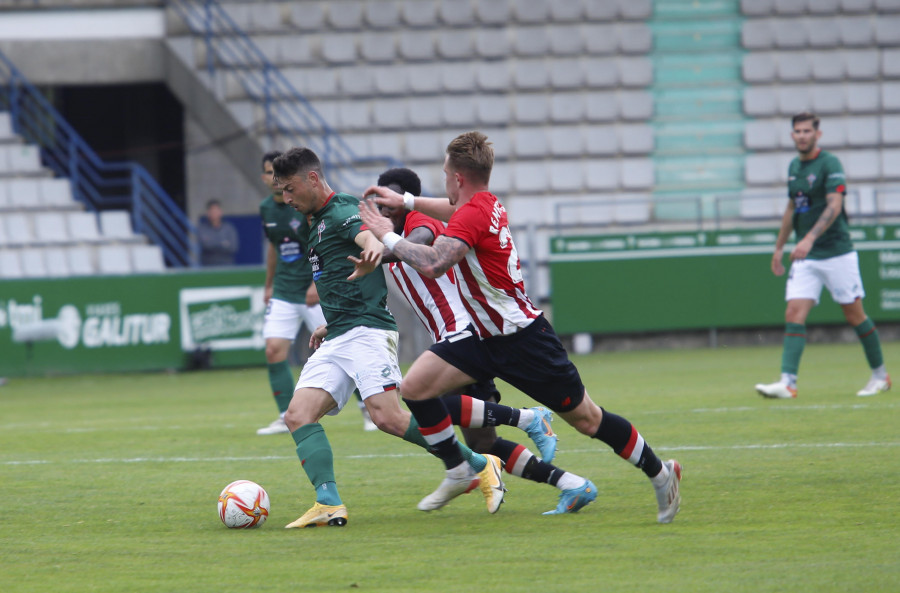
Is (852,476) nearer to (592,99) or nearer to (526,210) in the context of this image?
(526,210)

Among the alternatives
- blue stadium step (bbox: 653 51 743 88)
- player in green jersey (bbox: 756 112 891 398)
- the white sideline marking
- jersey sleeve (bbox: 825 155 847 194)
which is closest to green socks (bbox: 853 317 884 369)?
player in green jersey (bbox: 756 112 891 398)

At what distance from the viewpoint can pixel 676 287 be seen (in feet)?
57.3

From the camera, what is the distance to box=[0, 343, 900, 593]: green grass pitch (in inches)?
184

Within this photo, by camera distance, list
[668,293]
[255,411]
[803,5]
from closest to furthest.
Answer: [255,411] → [668,293] → [803,5]

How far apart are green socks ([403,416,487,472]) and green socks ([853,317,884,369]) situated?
18.6 feet

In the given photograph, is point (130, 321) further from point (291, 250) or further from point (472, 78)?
point (472, 78)

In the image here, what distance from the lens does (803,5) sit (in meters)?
22.0

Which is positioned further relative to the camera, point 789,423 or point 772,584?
point 789,423

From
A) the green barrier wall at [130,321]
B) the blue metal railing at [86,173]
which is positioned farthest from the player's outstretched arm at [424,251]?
the blue metal railing at [86,173]

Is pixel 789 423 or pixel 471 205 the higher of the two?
pixel 471 205

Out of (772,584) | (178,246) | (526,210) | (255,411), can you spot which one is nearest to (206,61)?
(178,246)

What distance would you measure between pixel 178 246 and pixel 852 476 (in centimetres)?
1398

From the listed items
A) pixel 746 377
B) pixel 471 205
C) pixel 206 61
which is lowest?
pixel 746 377

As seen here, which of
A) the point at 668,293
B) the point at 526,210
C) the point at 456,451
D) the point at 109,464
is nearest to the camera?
the point at 456,451
